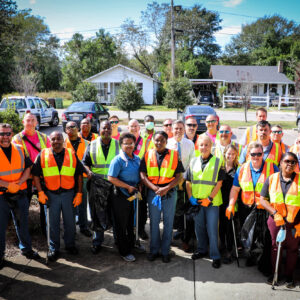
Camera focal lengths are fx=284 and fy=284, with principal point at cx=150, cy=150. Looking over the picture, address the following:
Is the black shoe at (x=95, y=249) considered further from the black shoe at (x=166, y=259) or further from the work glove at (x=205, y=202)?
the work glove at (x=205, y=202)

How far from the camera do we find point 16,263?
415 cm

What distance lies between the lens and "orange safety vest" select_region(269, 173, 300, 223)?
3.42 m

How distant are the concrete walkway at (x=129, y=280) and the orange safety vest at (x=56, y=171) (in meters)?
1.16

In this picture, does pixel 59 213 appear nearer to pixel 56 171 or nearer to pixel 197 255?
pixel 56 171

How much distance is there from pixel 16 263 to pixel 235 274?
3.14 meters

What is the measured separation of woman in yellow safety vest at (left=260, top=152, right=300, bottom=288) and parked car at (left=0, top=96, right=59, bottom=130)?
1348 cm

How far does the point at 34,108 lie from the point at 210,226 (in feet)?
47.5

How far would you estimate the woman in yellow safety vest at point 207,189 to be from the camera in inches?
154

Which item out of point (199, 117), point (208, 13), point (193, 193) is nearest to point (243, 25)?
point (208, 13)

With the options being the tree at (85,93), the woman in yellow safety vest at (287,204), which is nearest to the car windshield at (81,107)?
the tree at (85,93)

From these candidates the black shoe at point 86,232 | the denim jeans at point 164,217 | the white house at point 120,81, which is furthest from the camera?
the white house at point 120,81

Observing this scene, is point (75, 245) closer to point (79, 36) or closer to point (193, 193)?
point (193, 193)

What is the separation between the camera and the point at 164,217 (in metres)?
4.17

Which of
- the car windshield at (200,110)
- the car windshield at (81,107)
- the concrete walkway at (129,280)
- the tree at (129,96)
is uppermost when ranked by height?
the tree at (129,96)
